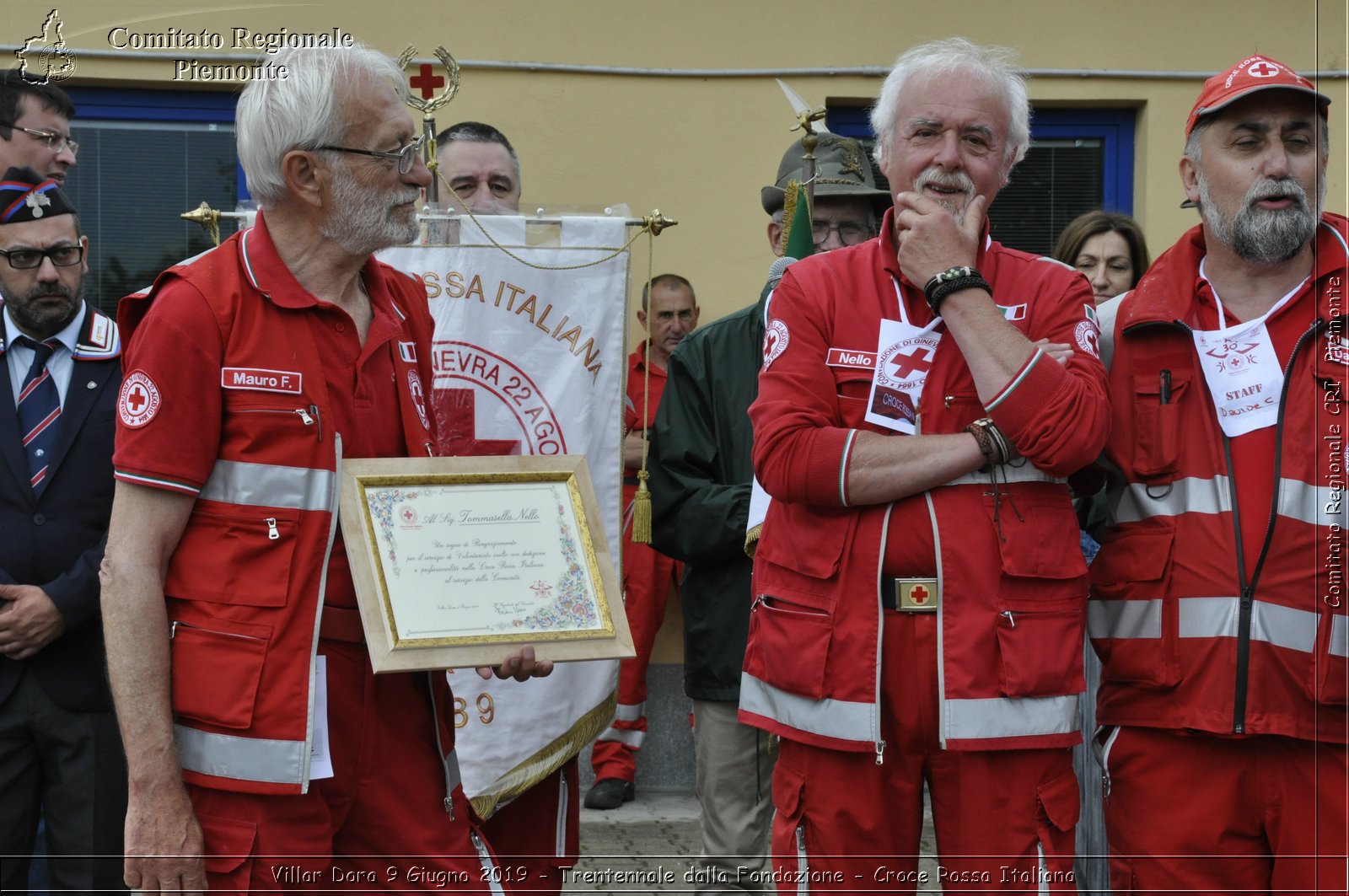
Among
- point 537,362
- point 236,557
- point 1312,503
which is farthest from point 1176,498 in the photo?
point 537,362

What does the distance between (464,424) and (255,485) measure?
2.07 metres

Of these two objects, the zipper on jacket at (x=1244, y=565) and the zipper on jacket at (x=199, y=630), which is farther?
the zipper on jacket at (x=1244, y=565)

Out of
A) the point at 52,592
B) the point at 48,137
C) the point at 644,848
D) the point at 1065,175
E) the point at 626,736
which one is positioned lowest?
the point at 644,848

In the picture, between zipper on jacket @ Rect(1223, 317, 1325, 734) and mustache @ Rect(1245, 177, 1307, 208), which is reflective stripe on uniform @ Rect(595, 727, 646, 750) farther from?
mustache @ Rect(1245, 177, 1307, 208)

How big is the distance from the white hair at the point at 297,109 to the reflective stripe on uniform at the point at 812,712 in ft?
4.90

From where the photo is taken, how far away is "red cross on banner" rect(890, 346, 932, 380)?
10.1 feet

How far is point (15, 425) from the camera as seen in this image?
168 inches

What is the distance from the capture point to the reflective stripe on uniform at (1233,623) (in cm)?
305

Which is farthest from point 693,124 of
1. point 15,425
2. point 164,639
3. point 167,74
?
point 164,639

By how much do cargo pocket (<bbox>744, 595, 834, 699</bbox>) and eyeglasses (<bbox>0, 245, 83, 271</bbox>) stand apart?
2.65m

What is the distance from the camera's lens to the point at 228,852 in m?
2.81

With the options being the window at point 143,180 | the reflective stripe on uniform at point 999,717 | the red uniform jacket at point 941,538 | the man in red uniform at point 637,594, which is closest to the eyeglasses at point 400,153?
A: the red uniform jacket at point 941,538

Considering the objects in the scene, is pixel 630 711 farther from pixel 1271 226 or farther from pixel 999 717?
pixel 1271 226

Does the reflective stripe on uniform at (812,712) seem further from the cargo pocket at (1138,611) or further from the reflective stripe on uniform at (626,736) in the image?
the reflective stripe on uniform at (626,736)
